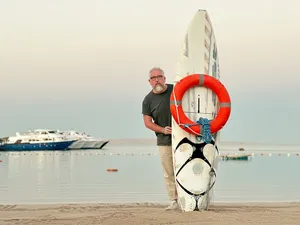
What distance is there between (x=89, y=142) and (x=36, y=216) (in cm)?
8453

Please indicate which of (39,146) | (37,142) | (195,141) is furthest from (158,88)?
(37,142)

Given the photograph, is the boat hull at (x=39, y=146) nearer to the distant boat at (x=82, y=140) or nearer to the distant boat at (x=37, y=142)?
the distant boat at (x=37, y=142)

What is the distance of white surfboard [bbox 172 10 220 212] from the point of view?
807 cm

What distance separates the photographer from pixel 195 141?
8141 mm

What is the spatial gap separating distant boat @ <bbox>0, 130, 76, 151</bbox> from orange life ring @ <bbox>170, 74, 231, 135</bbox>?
74.0m

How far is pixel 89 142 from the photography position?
91688mm

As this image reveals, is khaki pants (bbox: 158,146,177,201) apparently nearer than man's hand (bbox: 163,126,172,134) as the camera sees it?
No

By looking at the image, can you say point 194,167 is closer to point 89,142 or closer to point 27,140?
point 27,140

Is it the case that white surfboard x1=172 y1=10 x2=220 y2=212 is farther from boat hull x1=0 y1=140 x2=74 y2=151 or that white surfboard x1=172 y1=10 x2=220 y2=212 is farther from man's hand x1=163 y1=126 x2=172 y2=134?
boat hull x1=0 y1=140 x2=74 y2=151

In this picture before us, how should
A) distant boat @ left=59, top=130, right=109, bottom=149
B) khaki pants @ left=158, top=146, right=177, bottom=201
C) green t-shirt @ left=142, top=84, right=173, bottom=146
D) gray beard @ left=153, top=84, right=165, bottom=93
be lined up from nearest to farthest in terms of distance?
→ gray beard @ left=153, top=84, right=165, bottom=93 → green t-shirt @ left=142, top=84, right=173, bottom=146 → khaki pants @ left=158, top=146, right=177, bottom=201 → distant boat @ left=59, top=130, right=109, bottom=149

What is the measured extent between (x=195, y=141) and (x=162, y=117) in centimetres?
58

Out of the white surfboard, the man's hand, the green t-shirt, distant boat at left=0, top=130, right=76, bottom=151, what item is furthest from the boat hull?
the man's hand

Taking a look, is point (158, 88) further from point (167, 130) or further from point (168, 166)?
point (168, 166)

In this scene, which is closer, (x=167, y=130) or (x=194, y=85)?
(x=167, y=130)
